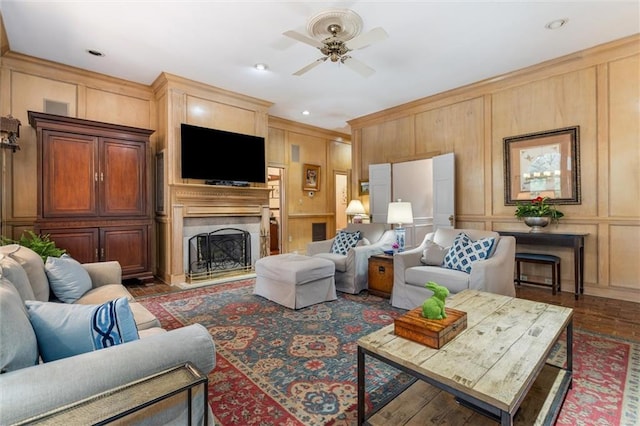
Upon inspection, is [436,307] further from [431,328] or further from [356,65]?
[356,65]

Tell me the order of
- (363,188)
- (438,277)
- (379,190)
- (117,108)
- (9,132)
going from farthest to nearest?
1. (363,188)
2. (379,190)
3. (117,108)
4. (9,132)
5. (438,277)

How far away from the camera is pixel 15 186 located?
3.89 metres

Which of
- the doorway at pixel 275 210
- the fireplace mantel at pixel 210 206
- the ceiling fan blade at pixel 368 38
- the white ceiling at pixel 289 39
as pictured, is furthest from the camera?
the doorway at pixel 275 210

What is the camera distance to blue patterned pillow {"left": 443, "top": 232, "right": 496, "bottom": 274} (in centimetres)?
302

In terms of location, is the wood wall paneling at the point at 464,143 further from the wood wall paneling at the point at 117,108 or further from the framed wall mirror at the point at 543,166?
the wood wall paneling at the point at 117,108

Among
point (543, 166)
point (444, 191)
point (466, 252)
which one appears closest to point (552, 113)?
point (543, 166)

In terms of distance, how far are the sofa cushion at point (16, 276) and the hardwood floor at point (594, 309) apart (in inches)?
97.0

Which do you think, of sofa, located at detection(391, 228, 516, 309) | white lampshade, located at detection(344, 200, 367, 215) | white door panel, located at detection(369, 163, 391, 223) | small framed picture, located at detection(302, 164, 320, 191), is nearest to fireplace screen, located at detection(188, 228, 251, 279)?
white lampshade, located at detection(344, 200, 367, 215)

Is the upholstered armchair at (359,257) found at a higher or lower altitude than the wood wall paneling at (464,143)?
lower

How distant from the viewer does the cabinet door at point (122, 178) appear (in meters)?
4.11

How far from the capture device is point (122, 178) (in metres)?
4.25

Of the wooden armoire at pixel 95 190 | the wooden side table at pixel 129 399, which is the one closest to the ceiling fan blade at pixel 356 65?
the wooden armoire at pixel 95 190

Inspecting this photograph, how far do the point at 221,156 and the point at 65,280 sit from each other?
3084 millimetres

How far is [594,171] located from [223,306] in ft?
15.5
